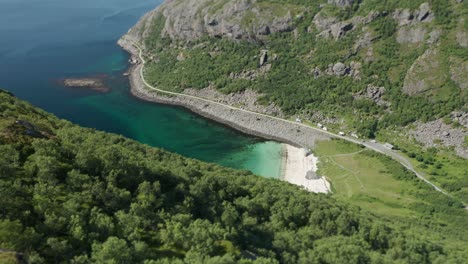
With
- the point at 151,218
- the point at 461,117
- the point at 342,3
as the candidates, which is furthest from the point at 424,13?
the point at 151,218

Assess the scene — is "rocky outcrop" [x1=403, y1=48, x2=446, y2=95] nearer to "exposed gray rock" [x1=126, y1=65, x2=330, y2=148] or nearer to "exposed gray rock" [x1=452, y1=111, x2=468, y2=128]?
"exposed gray rock" [x1=452, y1=111, x2=468, y2=128]

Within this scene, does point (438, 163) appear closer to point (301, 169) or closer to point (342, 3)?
point (301, 169)

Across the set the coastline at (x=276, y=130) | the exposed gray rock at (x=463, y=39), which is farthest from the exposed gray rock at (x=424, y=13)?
the coastline at (x=276, y=130)

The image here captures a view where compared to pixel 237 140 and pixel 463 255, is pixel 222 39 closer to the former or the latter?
pixel 237 140

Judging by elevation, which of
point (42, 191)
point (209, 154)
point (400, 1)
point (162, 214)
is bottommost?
point (209, 154)

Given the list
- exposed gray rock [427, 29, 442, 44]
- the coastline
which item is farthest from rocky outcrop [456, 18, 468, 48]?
the coastline

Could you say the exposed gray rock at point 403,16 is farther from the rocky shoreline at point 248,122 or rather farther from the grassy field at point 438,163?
the rocky shoreline at point 248,122

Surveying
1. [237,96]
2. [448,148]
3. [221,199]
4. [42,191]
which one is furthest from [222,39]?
[42,191]
